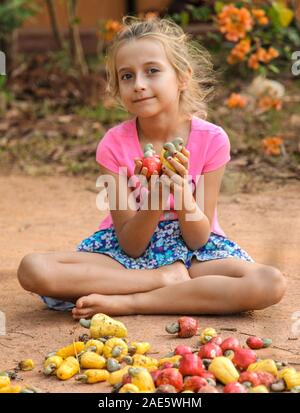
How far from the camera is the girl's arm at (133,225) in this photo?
12.5 ft

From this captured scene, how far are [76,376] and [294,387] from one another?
0.77 m

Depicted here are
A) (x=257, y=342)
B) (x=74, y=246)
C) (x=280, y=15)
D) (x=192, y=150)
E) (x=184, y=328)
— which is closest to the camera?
(x=257, y=342)

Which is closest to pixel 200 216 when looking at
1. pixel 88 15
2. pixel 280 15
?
pixel 280 15

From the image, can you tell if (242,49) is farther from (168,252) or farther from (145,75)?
(168,252)

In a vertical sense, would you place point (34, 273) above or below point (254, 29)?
below

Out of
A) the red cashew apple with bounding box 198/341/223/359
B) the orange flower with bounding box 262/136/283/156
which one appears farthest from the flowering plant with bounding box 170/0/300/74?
the red cashew apple with bounding box 198/341/223/359

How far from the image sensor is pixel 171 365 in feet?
10.1

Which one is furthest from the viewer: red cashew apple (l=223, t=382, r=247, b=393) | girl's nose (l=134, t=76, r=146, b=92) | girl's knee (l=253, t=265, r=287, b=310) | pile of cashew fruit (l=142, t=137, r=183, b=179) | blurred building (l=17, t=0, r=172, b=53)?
blurred building (l=17, t=0, r=172, b=53)

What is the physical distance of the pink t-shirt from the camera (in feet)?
13.2

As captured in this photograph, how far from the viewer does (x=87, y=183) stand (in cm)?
632

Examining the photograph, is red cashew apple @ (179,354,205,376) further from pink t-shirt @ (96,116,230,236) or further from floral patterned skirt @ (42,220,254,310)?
pink t-shirt @ (96,116,230,236)

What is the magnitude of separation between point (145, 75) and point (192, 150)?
39 cm

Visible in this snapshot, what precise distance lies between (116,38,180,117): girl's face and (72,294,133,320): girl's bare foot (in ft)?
2.62

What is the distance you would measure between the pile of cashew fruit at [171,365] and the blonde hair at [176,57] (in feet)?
3.66
